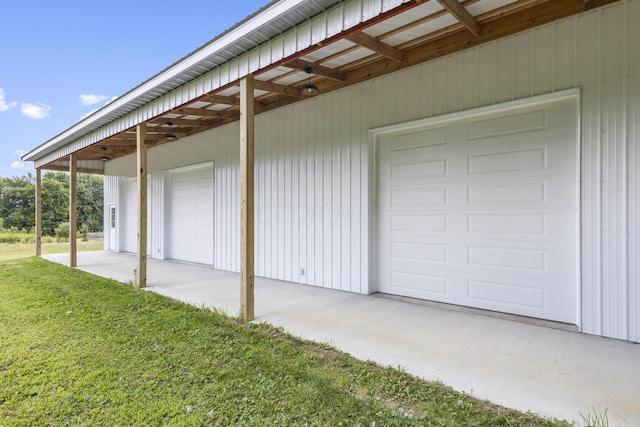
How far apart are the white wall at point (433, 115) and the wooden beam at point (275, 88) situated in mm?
510

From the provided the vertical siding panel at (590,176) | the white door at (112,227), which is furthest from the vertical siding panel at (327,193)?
the white door at (112,227)

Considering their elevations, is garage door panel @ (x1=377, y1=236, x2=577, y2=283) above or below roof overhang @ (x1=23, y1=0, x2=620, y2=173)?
below

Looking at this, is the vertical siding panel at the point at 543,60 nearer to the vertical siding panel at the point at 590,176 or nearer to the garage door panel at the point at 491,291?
the vertical siding panel at the point at 590,176

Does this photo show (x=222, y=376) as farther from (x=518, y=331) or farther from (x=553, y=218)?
(x=553, y=218)

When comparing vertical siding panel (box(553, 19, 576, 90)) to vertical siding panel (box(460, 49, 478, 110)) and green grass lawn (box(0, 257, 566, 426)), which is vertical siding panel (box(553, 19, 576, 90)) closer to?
vertical siding panel (box(460, 49, 478, 110))

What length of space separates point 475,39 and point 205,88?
3520 mm

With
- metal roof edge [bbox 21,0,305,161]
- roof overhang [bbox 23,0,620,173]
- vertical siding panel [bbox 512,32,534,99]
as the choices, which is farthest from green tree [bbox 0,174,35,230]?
vertical siding panel [bbox 512,32,534,99]

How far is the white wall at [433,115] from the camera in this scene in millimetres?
3232

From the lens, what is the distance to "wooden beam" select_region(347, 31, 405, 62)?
384cm

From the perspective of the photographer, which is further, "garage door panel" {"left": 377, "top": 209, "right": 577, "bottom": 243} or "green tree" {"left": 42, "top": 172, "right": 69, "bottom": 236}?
"green tree" {"left": 42, "top": 172, "right": 69, "bottom": 236}

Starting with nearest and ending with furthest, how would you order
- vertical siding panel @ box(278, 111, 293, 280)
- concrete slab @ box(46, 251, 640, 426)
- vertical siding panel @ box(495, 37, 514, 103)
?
concrete slab @ box(46, 251, 640, 426), vertical siding panel @ box(495, 37, 514, 103), vertical siding panel @ box(278, 111, 293, 280)

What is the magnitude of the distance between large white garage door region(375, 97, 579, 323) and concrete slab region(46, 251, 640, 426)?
415 millimetres

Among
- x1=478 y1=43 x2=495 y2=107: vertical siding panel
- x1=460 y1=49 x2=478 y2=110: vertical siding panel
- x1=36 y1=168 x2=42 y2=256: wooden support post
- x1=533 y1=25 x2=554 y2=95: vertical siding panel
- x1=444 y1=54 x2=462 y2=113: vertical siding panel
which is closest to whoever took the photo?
x1=533 y1=25 x2=554 y2=95: vertical siding panel

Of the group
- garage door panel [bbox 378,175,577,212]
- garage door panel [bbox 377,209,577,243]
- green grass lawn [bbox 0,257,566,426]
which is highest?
garage door panel [bbox 378,175,577,212]
